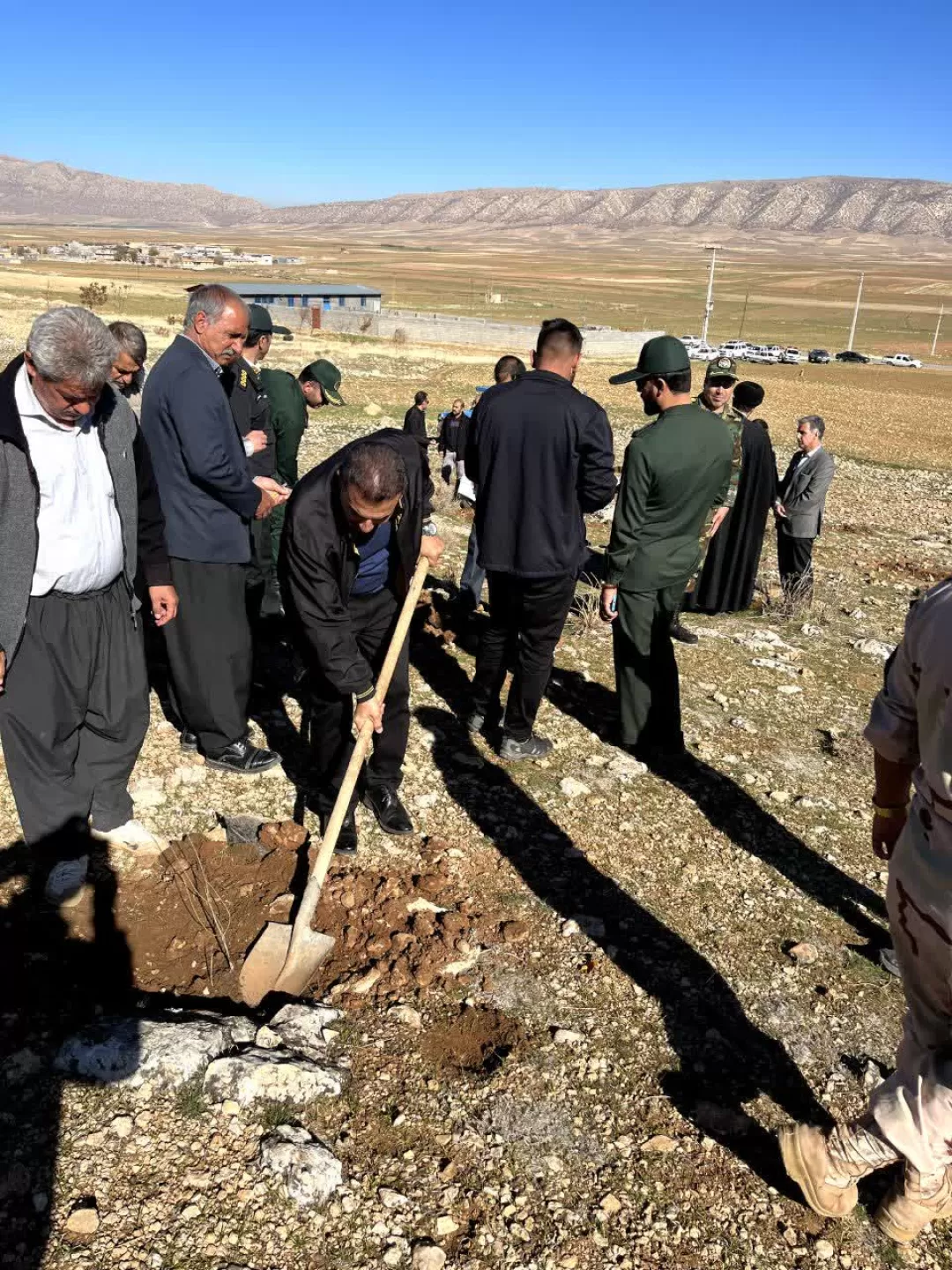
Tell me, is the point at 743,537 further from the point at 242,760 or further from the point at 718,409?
the point at 242,760

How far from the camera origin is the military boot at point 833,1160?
1979mm

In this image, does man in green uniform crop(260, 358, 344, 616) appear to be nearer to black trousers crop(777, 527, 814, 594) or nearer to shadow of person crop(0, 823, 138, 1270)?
shadow of person crop(0, 823, 138, 1270)

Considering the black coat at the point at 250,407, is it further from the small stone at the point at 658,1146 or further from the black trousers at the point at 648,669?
the small stone at the point at 658,1146

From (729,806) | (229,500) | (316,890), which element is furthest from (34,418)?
(729,806)

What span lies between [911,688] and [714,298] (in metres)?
82.6

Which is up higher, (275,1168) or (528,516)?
(528,516)

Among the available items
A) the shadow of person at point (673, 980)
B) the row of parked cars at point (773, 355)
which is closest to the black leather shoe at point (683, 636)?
the shadow of person at point (673, 980)

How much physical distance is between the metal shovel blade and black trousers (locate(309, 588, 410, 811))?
0.71 metres

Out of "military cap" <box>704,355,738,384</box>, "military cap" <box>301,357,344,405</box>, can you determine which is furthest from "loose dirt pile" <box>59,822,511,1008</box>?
"military cap" <box>704,355,738,384</box>

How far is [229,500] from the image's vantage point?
Result: 361 cm

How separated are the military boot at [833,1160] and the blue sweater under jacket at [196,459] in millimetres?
2878

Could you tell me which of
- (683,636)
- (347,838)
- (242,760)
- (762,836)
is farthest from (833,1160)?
(683,636)

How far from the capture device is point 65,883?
10.3 ft

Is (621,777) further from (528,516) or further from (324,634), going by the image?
(324,634)
